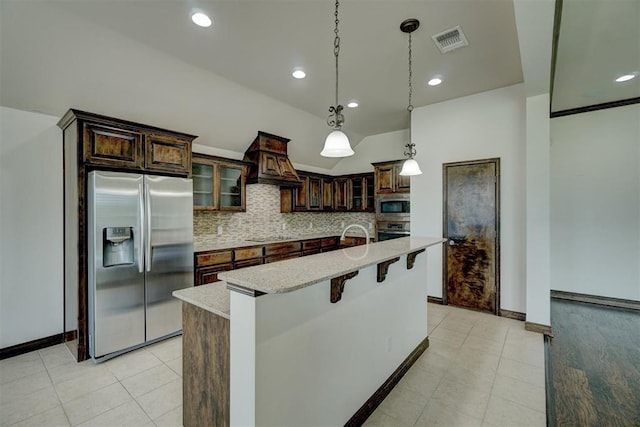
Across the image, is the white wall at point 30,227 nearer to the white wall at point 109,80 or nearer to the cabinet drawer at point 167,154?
the white wall at point 109,80

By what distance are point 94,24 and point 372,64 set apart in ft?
8.69

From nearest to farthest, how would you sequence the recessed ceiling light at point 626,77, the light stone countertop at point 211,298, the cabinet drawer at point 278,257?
the light stone countertop at point 211,298 → the recessed ceiling light at point 626,77 → the cabinet drawer at point 278,257

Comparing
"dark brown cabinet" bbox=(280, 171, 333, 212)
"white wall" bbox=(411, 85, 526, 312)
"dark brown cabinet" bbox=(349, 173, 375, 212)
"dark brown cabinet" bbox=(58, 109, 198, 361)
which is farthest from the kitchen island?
"dark brown cabinet" bbox=(349, 173, 375, 212)

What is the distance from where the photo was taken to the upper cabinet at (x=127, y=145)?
273cm

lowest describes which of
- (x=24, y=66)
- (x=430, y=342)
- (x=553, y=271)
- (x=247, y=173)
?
(x=430, y=342)

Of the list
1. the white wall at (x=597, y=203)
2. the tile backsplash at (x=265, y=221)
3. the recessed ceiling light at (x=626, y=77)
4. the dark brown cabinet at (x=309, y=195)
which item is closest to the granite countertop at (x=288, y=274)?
the tile backsplash at (x=265, y=221)

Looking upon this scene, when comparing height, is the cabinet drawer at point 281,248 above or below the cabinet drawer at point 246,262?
above

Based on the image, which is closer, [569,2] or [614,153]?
[569,2]

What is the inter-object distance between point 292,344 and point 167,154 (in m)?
2.78

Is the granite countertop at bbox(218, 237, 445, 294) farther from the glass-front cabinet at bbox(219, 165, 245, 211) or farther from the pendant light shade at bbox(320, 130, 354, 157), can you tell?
the glass-front cabinet at bbox(219, 165, 245, 211)

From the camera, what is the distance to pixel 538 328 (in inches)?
133

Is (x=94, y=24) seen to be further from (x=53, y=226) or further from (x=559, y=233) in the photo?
(x=559, y=233)

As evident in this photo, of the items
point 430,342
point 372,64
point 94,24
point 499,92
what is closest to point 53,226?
point 94,24

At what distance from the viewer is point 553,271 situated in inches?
185
